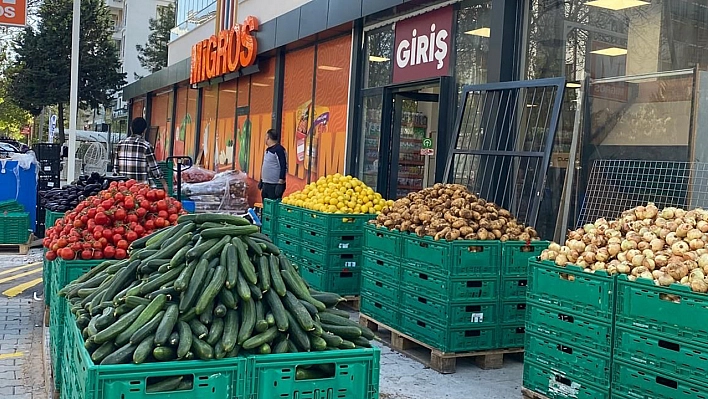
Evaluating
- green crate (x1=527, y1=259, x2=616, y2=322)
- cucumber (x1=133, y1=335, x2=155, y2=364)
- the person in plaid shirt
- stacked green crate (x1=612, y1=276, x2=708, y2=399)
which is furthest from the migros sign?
cucumber (x1=133, y1=335, x2=155, y2=364)

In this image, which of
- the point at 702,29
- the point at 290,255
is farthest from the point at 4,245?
the point at 702,29

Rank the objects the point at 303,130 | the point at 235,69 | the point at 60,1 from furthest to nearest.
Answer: the point at 60,1 < the point at 235,69 < the point at 303,130

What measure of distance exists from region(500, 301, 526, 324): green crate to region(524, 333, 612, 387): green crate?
856 mm

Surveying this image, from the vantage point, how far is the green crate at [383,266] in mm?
6734

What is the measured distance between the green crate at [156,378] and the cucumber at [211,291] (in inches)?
11.4

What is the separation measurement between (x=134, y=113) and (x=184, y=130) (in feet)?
37.4

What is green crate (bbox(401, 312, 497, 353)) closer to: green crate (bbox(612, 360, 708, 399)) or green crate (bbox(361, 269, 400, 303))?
green crate (bbox(361, 269, 400, 303))

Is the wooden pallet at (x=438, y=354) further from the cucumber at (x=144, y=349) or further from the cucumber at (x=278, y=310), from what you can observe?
the cucumber at (x=144, y=349)

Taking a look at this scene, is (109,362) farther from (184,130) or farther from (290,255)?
(184,130)

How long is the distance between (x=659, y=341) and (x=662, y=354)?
0.28 feet

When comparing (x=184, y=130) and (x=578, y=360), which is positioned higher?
(x=184, y=130)

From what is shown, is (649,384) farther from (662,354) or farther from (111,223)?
(111,223)

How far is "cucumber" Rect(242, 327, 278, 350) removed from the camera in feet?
10.6

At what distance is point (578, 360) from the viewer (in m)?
4.88
